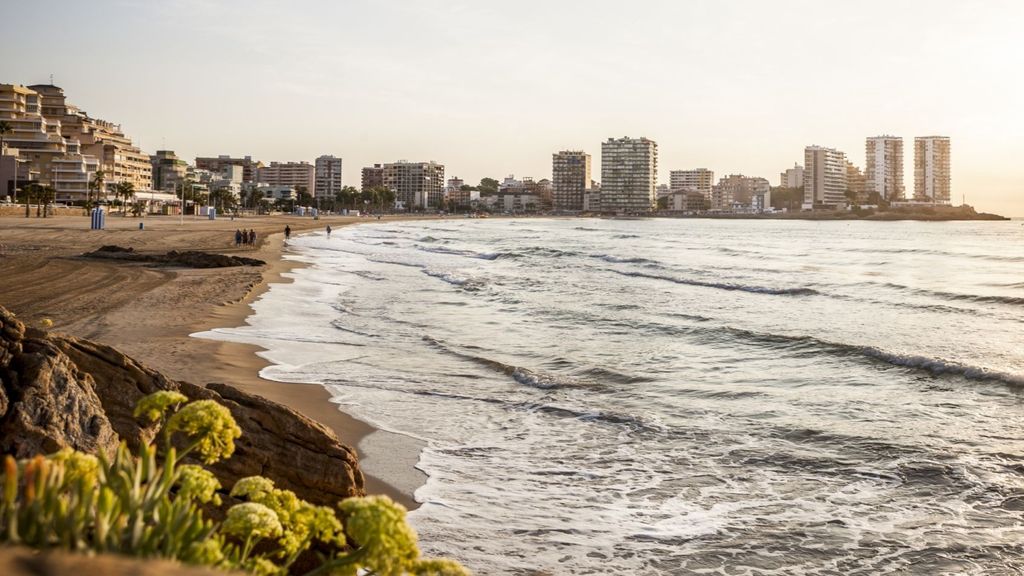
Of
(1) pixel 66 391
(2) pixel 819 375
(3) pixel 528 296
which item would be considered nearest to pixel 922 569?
(1) pixel 66 391

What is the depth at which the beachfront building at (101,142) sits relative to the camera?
130 metres

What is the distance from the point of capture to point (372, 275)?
3512 cm

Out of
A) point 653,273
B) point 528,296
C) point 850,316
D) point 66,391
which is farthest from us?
point 653,273

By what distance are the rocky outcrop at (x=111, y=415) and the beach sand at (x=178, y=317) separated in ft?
5.53

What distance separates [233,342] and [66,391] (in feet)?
36.4

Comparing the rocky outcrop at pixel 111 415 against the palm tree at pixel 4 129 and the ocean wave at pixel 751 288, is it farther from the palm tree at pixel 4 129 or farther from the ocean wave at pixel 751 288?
the palm tree at pixel 4 129

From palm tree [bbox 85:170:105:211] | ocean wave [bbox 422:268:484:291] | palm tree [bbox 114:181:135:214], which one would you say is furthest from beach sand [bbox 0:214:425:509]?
palm tree [bbox 85:170:105:211]

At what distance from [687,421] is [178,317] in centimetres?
1159

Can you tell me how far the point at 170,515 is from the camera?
7.90 ft

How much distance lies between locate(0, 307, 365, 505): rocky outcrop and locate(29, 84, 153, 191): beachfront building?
130632mm

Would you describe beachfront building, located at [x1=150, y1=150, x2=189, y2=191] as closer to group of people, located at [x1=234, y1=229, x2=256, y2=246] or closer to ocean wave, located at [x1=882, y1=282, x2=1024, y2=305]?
group of people, located at [x1=234, y1=229, x2=256, y2=246]

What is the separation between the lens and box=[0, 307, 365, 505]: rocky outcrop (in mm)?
4453

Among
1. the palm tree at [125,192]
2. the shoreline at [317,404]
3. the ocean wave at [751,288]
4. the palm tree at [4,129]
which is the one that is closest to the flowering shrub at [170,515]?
the shoreline at [317,404]

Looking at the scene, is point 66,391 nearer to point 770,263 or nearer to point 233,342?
point 233,342
